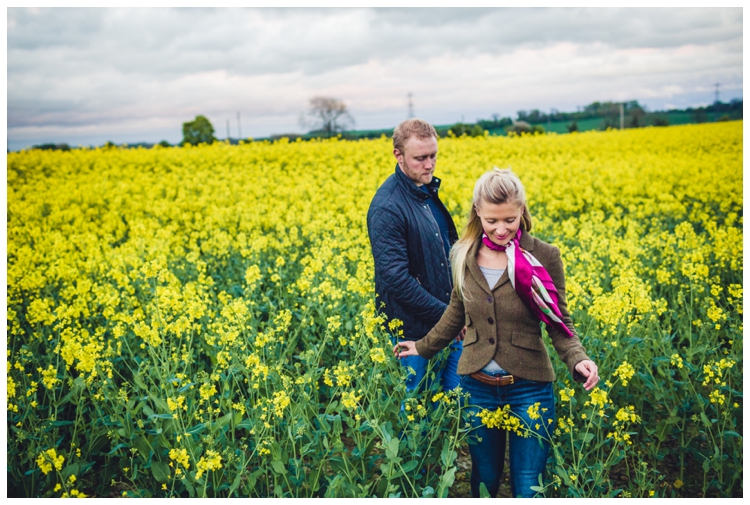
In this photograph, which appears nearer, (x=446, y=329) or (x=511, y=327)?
(x=511, y=327)

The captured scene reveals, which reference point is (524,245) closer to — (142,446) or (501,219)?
(501,219)

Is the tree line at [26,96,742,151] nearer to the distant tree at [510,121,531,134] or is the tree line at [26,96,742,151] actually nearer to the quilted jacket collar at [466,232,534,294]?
the distant tree at [510,121,531,134]

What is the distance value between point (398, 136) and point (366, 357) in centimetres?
118

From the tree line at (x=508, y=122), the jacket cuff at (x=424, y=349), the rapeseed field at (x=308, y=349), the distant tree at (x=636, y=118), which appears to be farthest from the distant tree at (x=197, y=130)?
the jacket cuff at (x=424, y=349)

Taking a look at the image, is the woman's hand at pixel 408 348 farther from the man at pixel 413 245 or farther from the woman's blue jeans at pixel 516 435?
the woman's blue jeans at pixel 516 435

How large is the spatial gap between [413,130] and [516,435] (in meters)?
1.50

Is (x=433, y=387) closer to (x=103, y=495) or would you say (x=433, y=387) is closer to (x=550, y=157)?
(x=103, y=495)

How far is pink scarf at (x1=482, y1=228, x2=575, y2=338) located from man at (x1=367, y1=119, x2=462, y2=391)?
0.61 m

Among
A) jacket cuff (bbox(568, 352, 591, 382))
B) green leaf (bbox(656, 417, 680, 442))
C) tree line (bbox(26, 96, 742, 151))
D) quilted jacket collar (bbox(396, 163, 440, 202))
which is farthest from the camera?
tree line (bbox(26, 96, 742, 151))

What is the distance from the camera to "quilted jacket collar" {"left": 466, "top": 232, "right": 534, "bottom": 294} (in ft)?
7.84

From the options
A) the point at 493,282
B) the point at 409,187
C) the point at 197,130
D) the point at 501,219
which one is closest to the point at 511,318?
the point at 493,282

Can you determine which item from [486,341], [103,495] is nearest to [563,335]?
[486,341]

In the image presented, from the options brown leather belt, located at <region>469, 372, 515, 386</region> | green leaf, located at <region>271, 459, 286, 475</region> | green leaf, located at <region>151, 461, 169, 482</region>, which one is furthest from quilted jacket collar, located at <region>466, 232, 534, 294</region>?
green leaf, located at <region>151, 461, 169, 482</region>

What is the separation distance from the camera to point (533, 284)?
2.31 meters
